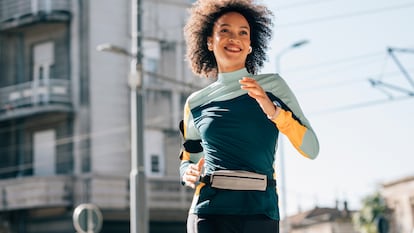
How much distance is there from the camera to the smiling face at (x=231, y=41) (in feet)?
12.5

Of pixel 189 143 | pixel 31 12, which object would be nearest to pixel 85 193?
pixel 31 12

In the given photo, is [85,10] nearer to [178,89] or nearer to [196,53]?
[178,89]

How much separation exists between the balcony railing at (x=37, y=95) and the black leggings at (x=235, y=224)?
77.6ft

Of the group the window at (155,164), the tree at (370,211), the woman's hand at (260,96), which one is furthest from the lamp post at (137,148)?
the tree at (370,211)

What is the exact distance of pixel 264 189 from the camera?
3.53m

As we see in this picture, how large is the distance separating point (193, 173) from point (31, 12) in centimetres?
2526

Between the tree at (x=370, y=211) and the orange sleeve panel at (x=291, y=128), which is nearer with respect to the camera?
the orange sleeve panel at (x=291, y=128)

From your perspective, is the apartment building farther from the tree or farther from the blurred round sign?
the tree

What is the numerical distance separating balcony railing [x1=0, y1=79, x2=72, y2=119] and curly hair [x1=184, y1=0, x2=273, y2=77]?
909 inches

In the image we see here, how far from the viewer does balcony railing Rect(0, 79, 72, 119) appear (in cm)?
2694

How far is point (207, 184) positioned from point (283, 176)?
28.5 metres

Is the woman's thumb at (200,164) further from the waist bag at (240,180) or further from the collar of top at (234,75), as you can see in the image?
the collar of top at (234,75)

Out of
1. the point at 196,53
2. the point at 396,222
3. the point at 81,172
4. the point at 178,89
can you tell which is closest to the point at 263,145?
the point at 196,53

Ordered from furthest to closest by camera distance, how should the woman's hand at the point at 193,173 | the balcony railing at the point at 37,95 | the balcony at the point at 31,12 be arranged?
the balcony at the point at 31,12 < the balcony railing at the point at 37,95 < the woman's hand at the point at 193,173
